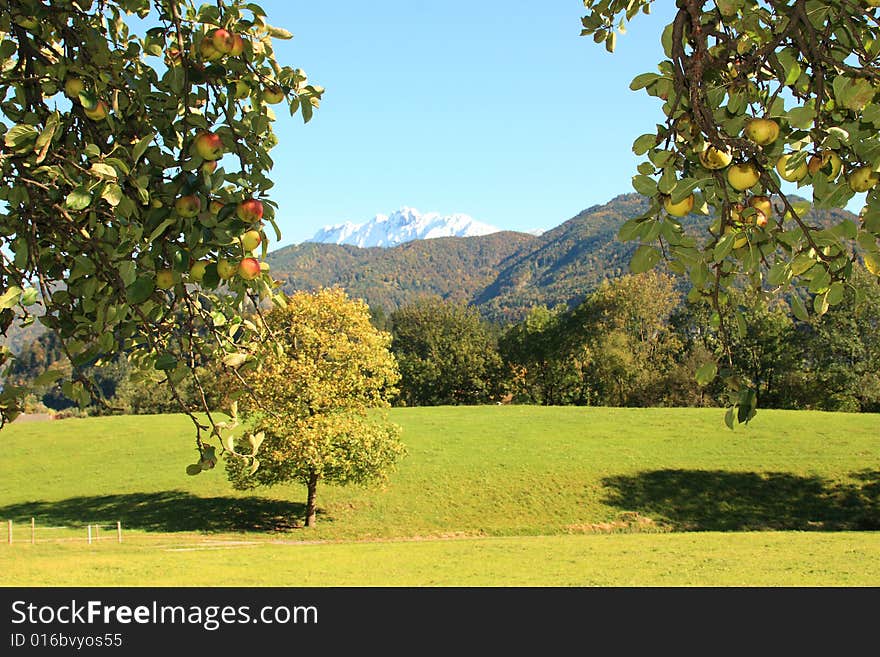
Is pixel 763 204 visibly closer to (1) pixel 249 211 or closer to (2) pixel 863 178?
(2) pixel 863 178

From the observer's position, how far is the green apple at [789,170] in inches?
71.0

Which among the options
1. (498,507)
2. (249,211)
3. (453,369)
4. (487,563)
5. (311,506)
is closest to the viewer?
(249,211)

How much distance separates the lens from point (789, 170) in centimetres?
181

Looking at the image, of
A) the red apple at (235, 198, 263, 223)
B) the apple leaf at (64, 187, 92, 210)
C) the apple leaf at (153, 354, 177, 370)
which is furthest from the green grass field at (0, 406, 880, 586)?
the apple leaf at (64, 187, 92, 210)

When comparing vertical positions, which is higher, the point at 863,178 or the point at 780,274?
the point at 863,178

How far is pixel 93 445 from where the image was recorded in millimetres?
39219

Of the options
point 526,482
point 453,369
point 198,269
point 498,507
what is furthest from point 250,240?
point 453,369

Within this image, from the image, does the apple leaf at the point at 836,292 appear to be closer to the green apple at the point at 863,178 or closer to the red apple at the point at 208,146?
the green apple at the point at 863,178

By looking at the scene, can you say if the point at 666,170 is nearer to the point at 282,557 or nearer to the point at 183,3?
the point at 183,3

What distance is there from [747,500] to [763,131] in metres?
29.1

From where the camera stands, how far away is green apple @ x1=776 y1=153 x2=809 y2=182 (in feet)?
5.92

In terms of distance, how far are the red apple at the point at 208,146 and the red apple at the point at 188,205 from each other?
0.18 meters

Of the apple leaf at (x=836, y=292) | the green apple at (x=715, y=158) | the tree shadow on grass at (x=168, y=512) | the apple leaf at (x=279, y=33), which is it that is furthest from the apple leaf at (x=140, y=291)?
the tree shadow on grass at (x=168, y=512)
